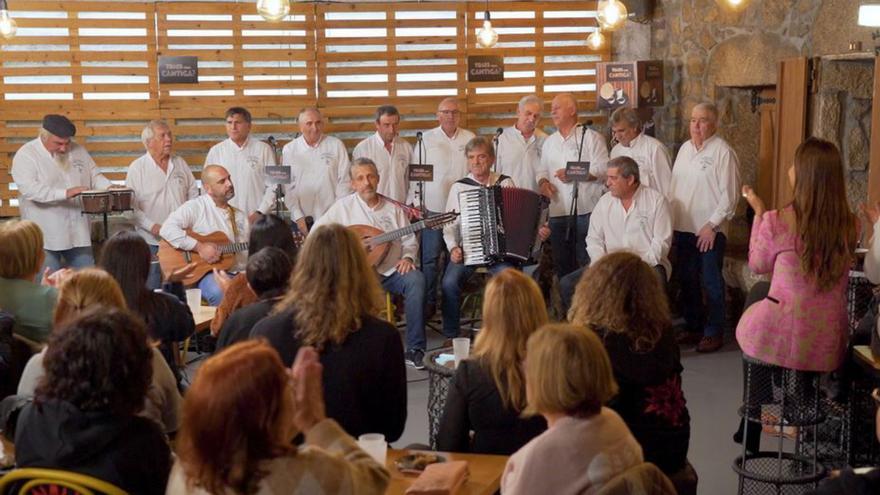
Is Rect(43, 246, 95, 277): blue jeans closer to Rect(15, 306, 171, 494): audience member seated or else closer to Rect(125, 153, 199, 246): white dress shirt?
Rect(125, 153, 199, 246): white dress shirt

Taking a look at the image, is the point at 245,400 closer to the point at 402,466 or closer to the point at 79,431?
the point at 79,431

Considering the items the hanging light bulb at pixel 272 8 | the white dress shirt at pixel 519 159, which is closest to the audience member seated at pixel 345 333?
the hanging light bulb at pixel 272 8

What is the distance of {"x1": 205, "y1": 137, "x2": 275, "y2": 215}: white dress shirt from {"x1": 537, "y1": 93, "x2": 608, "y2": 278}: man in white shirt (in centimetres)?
226

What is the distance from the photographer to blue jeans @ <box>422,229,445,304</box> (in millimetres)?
8328

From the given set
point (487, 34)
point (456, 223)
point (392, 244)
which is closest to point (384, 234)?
point (392, 244)

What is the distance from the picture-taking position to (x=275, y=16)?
675 centimetres

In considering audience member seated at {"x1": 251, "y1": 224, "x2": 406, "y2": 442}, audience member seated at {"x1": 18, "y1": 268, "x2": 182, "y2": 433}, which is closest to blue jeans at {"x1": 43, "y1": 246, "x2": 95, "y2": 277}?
audience member seated at {"x1": 18, "y1": 268, "x2": 182, "y2": 433}

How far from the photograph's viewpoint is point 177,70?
892 centimetres

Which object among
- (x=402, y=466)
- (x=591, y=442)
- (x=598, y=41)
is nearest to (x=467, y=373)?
(x=402, y=466)

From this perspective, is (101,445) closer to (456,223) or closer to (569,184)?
(456,223)

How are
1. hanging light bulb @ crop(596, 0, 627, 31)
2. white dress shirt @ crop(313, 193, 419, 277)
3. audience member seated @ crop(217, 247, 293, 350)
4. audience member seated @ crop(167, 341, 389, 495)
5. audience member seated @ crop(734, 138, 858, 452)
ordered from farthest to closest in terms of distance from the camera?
1. hanging light bulb @ crop(596, 0, 627, 31)
2. white dress shirt @ crop(313, 193, 419, 277)
3. audience member seated @ crop(734, 138, 858, 452)
4. audience member seated @ crop(217, 247, 293, 350)
5. audience member seated @ crop(167, 341, 389, 495)

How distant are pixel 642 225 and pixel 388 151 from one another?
231cm

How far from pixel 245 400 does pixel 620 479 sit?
38.2 inches

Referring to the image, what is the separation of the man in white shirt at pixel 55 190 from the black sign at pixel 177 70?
38.4 inches
